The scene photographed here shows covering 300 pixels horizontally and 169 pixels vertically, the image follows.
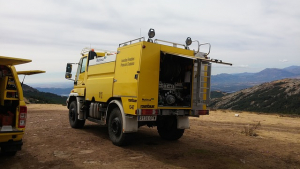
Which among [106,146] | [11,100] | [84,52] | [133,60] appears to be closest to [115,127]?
[106,146]

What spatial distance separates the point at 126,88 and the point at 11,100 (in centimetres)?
292

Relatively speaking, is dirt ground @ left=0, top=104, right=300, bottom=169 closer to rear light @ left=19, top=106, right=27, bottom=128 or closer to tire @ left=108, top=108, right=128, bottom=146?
tire @ left=108, top=108, right=128, bottom=146

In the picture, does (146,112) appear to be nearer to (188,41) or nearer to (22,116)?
(188,41)

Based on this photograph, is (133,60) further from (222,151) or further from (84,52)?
(84,52)

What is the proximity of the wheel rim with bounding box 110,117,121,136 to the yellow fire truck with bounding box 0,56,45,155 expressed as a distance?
2728mm

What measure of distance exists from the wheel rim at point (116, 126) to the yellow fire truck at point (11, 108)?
107 inches

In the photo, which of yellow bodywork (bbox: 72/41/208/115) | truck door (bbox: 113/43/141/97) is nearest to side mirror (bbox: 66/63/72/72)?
yellow bodywork (bbox: 72/41/208/115)

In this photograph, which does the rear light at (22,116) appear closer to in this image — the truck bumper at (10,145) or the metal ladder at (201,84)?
the truck bumper at (10,145)

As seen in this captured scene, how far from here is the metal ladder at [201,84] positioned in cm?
759

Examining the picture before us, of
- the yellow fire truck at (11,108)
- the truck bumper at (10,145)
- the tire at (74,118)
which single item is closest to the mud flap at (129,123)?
the yellow fire truck at (11,108)

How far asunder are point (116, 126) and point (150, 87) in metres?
1.72

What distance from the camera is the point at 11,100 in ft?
19.3

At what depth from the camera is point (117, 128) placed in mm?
7703

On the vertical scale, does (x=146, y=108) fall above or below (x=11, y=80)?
below
